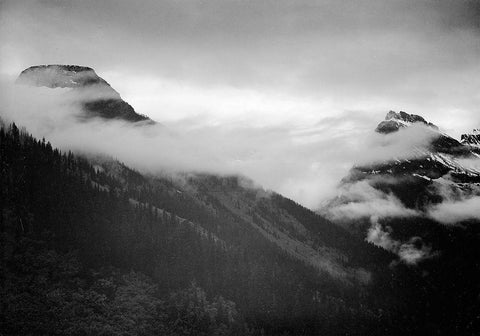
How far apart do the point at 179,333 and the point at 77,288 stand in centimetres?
3203

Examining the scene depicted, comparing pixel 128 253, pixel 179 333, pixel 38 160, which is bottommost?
pixel 179 333

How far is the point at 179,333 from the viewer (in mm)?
122250

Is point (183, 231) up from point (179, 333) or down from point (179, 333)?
up

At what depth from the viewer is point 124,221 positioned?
162 m

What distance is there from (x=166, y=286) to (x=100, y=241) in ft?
90.2

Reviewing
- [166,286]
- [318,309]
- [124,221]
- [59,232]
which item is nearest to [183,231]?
[124,221]

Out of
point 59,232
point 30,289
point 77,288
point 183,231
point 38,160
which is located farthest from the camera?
point 183,231

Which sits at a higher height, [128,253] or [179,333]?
[128,253]

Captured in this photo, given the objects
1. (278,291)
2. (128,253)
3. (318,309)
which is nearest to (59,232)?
(128,253)

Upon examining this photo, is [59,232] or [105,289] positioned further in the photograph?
[59,232]

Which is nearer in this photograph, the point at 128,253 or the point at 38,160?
the point at 128,253

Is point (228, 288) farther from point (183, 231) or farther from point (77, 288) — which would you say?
point (77, 288)

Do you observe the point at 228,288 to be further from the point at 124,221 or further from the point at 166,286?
the point at 124,221

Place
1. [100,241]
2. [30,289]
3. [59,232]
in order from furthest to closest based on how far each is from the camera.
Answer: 1. [100,241]
2. [59,232]
3. [30,289]
